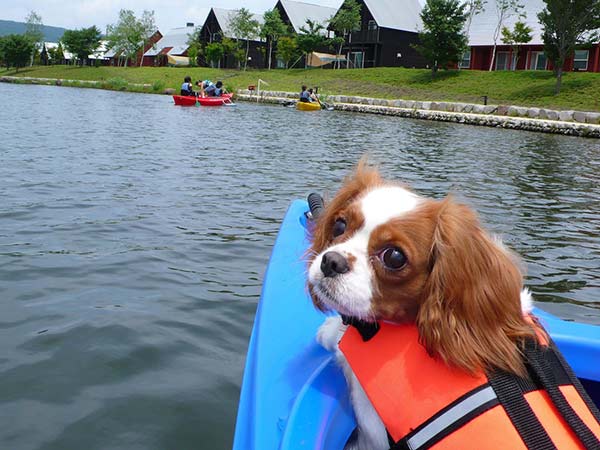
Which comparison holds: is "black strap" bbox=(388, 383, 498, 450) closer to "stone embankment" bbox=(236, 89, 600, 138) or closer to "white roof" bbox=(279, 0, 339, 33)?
"stone embankment" bbox=(236, 89, 600, 138)

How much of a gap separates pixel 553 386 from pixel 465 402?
11.2 inches

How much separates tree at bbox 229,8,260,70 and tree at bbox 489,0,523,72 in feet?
94.2

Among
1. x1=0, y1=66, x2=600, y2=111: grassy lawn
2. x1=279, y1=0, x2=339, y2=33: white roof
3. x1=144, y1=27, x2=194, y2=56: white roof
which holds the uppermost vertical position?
x1=279, y1=0, x2=339, y2=33: white roof

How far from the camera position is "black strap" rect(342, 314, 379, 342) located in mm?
2103

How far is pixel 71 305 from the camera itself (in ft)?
16.0

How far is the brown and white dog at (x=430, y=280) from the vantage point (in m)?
1.84

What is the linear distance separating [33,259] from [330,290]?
4805 millimetres

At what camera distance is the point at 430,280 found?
1.89 m

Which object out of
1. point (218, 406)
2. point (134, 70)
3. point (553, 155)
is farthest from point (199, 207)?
point (134, 70)

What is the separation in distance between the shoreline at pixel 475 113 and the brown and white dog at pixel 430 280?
27174 millimetres

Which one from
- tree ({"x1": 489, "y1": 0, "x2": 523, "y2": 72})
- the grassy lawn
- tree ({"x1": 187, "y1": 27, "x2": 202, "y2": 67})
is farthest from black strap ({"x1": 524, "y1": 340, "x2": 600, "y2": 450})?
tree ({"x1": 187, "y1": 27, "x2": 202, "y2": 67})

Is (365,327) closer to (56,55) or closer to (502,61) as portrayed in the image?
(502,61)

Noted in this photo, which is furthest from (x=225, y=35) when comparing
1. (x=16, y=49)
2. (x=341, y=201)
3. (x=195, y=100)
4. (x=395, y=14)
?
(x=341, y=201)

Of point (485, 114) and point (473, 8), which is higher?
point (473, 8)
